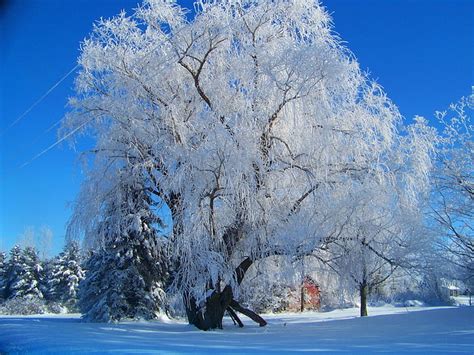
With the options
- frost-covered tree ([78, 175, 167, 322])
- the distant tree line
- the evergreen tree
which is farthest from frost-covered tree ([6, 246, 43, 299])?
frost-covered tree ([78, 175, 167, 322])

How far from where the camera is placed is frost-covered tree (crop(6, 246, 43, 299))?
32.3 metres

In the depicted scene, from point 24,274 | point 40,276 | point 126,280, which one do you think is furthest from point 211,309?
point 40,276

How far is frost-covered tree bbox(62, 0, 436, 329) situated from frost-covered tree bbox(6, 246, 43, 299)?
22.9 metres

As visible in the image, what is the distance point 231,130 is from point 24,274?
27.6 m

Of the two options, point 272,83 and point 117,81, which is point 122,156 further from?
point 272,83

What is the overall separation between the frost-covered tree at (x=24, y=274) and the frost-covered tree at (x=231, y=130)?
2294 cm

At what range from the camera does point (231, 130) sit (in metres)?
10.8

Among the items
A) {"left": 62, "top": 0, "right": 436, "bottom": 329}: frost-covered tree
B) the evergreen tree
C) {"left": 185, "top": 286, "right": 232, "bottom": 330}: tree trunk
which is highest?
{"left": 62, "top": 0, "right": 436, "bottom": 329}: frost-covered tree

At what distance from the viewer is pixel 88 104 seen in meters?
12.7

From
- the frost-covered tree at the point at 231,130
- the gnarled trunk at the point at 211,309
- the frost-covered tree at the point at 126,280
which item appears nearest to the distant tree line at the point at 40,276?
the frost-covered tree at the point at 126,280

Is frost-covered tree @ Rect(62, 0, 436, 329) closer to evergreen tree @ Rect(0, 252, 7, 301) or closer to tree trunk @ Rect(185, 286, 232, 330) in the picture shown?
tree trunk @ Rect(185, 286, 232, 330)

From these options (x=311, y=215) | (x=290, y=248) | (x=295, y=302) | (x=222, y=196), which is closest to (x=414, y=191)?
(x=311, y=215)

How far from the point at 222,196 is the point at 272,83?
285cm

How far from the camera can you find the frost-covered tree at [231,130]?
35.5 feet
